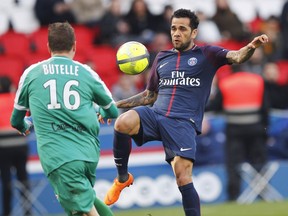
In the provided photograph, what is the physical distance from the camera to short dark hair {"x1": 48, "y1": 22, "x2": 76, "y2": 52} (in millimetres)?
8875

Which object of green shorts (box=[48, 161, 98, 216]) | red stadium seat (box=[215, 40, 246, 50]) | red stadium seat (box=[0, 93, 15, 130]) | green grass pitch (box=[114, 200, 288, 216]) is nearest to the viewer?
green shorts (box=[48, 161, 98, 216])

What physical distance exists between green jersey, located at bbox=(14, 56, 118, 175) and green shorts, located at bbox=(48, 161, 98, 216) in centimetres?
7

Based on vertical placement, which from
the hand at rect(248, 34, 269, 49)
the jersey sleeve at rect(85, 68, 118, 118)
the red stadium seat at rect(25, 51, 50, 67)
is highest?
the hand at rect(248, 34, 269, 49)

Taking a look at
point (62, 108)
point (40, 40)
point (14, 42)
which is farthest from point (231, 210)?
point (14, 42)

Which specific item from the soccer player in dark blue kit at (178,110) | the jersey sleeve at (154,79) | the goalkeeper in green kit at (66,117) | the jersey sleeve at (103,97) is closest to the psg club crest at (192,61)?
the soccer player in dark blue kit at (178,110)

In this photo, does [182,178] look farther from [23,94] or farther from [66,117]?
[23,94]

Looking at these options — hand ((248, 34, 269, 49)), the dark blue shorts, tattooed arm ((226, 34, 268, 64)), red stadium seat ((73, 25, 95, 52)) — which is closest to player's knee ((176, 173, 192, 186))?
the dark blue shorts

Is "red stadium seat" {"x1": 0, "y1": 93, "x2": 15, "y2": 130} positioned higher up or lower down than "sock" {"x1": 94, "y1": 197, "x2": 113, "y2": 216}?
lower down

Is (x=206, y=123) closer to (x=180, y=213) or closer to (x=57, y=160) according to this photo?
(x=180, y=213)

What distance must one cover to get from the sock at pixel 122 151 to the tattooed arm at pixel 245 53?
4.62 ft

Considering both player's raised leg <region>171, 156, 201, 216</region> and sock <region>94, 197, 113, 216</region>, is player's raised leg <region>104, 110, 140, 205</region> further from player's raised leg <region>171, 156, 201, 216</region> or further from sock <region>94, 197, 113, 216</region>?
sock <region>94, 197, 113, 216</region>

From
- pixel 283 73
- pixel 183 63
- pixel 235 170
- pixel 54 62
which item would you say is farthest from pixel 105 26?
pixel 54 62

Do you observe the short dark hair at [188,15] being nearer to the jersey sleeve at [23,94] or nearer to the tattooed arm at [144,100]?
the tattooed arm at [144,100]

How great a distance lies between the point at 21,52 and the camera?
19062 mm
